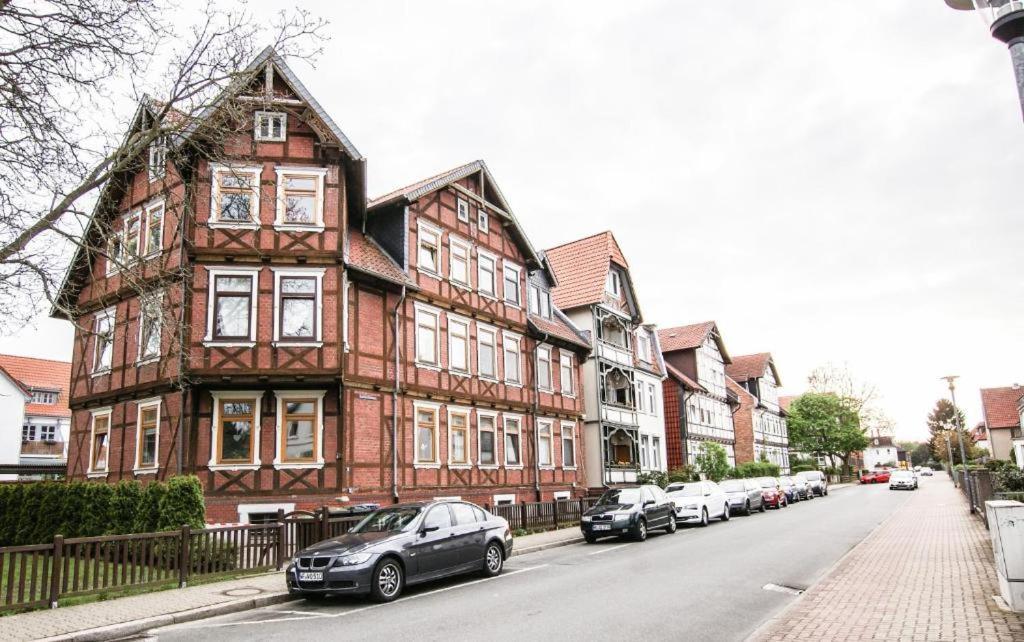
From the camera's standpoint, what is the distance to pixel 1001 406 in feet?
242

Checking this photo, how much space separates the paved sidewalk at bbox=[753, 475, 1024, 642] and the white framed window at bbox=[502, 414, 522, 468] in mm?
13295

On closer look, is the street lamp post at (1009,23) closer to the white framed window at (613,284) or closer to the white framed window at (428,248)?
the white framed window at (428,248)

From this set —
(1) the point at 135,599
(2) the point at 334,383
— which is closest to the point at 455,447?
(2) the point at 334,383

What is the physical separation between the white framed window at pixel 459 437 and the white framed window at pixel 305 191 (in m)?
8.07

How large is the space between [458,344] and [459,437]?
3304mm

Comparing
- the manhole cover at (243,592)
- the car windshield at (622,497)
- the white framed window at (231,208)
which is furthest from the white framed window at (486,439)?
the manhole cover at (243,592)

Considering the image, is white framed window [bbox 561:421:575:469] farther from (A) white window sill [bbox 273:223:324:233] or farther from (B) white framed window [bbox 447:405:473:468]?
(A) white window sill [bbox 273:223:324:233]

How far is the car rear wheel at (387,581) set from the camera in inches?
452

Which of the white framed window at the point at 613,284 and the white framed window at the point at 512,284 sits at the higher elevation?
the white framed window at the point at 613,284

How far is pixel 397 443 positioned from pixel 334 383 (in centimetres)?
319

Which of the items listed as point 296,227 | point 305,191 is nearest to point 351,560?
point 296,227

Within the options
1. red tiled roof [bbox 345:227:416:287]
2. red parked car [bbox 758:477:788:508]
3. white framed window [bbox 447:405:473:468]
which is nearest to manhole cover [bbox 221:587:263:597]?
red tiled roof [bbox 345:227:416:287]

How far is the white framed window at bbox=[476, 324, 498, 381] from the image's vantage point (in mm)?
27047

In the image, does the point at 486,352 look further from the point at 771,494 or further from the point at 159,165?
the point at 771,494
